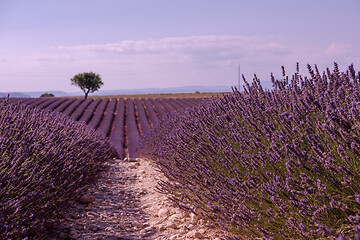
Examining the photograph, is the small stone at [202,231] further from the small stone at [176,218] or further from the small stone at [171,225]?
the small stone at [176,218]

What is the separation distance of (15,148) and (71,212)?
1.52 m

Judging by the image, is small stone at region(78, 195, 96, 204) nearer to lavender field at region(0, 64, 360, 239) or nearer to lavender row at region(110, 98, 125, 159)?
lavender field at region(0, 64, 360, 239)

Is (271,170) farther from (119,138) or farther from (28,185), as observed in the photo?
(119,138)

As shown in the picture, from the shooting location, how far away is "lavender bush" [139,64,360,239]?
6.21 feet

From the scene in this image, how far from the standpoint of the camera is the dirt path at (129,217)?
3.40 m

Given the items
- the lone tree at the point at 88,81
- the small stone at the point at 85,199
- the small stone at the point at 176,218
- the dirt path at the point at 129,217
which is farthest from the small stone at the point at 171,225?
the lone tree at the point at 88,81

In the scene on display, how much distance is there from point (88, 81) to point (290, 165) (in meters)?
49.4

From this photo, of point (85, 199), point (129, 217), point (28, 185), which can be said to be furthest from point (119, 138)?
point (28, 185)

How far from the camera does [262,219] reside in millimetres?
2441

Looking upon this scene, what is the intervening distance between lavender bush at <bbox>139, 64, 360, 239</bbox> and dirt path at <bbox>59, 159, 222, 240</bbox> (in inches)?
16.1

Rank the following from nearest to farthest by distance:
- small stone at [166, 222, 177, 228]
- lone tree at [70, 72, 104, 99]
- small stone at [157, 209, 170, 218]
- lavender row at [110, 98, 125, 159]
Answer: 1. small stone at [166, 222, 177, 228]
2. small stone at [157, 209, 170, 218]
3. lavender row at [110, 98, 125, 159]
4. lone tree at [70, 72, 104, 99]

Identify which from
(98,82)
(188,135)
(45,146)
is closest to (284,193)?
(188,135)

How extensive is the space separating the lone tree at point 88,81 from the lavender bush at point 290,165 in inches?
1855

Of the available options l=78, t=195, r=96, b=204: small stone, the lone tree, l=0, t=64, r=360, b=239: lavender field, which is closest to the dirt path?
l=78, t=195, r=96, b=204: small stone
